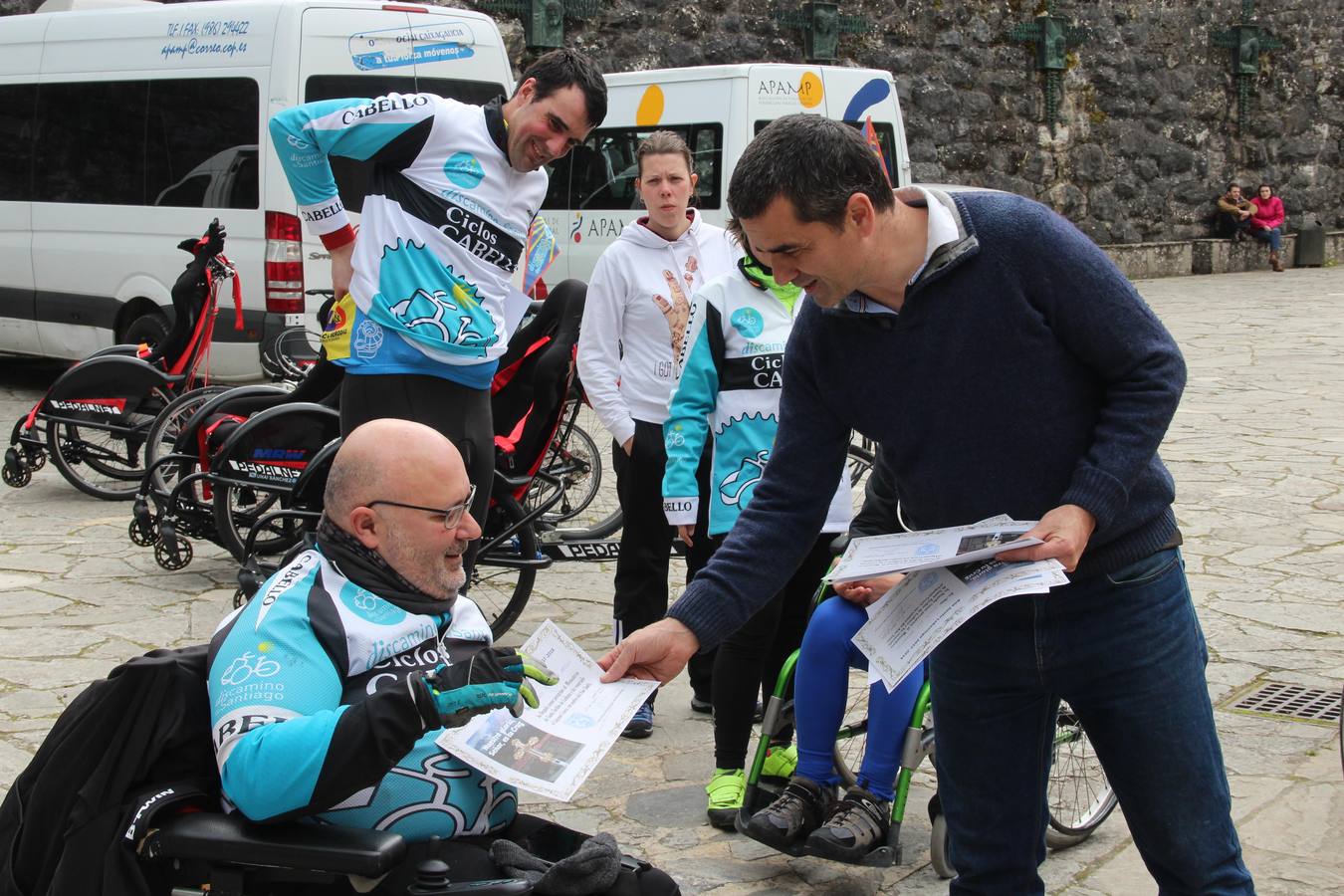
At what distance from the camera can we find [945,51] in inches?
756

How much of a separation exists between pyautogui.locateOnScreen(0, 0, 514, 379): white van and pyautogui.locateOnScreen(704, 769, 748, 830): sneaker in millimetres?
6057

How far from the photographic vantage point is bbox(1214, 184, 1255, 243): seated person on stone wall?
73.9 ft

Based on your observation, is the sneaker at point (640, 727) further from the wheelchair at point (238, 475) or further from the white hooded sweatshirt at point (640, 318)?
the wheelchair at point (238, 475)

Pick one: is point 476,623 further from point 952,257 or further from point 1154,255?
point 1154,255

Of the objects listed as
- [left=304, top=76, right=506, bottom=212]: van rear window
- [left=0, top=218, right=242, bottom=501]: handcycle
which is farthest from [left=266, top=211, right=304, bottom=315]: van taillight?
[left=0, top=218, right=242, bottom=501]: handcycle

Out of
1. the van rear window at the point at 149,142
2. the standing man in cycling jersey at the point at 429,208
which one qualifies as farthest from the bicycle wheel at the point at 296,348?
the standing man in cycling jersey at the point at 429,208

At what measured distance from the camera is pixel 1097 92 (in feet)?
69.6

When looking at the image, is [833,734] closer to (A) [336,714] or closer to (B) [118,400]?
(A) [336,714]

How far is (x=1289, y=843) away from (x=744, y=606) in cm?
196

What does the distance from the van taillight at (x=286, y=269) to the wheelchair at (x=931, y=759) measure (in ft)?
20.3

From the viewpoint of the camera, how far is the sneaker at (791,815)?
12.0 ft

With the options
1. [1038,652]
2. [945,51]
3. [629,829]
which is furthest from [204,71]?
A: [945,51]

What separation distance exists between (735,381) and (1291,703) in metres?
2.14

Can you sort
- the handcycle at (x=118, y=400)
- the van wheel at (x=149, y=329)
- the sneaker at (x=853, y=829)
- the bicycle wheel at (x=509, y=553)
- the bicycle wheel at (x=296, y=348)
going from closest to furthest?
the sneaker at (x=853, y=829), the bicycle wheel at (x=509, y=553), the handcycle at (x=118, y=400), the bicycle wheel at (x=296, y=348), the van wheel at (x=149, y=329)
